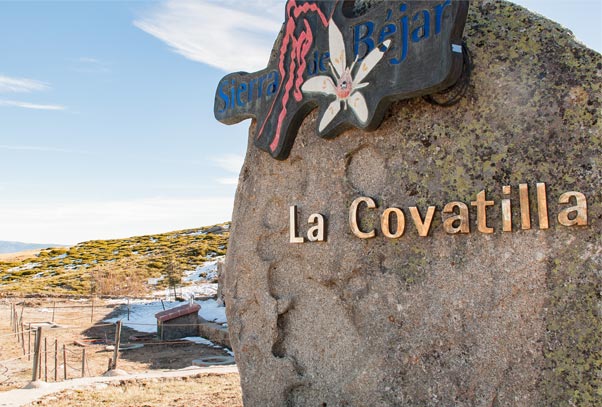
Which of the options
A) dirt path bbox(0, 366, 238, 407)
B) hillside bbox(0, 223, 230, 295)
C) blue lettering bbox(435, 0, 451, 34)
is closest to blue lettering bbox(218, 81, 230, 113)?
blue lettering bbox(435, 0, 451, 34)

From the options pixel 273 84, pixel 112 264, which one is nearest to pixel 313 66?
pixel 273 84

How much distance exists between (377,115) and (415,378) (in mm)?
1814

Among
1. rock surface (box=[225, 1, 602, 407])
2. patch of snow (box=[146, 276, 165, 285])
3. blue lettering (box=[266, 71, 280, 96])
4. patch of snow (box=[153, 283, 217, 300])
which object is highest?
blue lettering (box=[266, 71, 280, 96])

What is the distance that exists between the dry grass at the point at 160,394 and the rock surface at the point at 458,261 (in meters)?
2.91

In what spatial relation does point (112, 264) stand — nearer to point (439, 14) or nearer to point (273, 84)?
point (273, 84)

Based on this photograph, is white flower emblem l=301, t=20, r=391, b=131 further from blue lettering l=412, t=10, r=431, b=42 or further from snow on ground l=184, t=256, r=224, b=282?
snow on ground l=184, t=256, r=224, b=282

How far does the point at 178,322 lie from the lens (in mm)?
16234

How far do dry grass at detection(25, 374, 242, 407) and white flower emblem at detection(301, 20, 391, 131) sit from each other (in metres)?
4.42

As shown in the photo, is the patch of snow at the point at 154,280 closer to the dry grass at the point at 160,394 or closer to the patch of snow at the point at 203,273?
the patch of snow at the point at 203,273

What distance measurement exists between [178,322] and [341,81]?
42.9ft

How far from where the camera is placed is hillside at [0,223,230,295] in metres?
29.8

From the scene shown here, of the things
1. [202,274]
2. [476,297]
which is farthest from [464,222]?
[202,274]

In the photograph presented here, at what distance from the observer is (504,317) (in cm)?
353

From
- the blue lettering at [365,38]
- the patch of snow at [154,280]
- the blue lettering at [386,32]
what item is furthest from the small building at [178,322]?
the patch of snow at [154,280]
